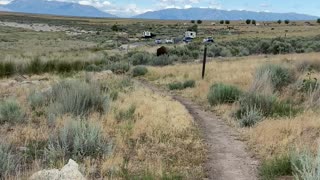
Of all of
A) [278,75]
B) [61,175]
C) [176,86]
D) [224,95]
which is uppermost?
[278,75]

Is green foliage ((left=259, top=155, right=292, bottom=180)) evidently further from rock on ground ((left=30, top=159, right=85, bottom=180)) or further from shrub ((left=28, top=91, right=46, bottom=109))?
shrub ((left=28, top=91, right=46, bottom=109))

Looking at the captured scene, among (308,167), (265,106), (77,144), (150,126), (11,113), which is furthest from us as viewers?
(265,106)

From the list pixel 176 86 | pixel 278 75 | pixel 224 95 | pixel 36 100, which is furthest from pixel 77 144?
pixel 176 86

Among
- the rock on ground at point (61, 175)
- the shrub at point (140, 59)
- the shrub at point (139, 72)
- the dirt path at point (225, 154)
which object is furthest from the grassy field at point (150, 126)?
the shrub at point (140, 59)

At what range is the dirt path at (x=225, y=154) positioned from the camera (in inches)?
256

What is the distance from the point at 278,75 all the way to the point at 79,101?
687 cm

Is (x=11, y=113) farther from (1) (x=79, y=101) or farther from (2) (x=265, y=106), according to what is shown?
(2) (x=265, y=106)

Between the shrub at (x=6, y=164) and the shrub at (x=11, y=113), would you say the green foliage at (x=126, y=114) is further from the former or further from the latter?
the shrub at (x=6, y=164)

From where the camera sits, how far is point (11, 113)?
9.86 m

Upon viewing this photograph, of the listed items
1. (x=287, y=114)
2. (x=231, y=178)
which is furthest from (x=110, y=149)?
(x=287, y=114)

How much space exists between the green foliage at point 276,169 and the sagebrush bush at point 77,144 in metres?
2.58

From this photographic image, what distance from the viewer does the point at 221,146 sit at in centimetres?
816

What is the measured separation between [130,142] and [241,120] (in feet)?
9.75

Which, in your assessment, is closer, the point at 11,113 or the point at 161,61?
the point at 11,113
